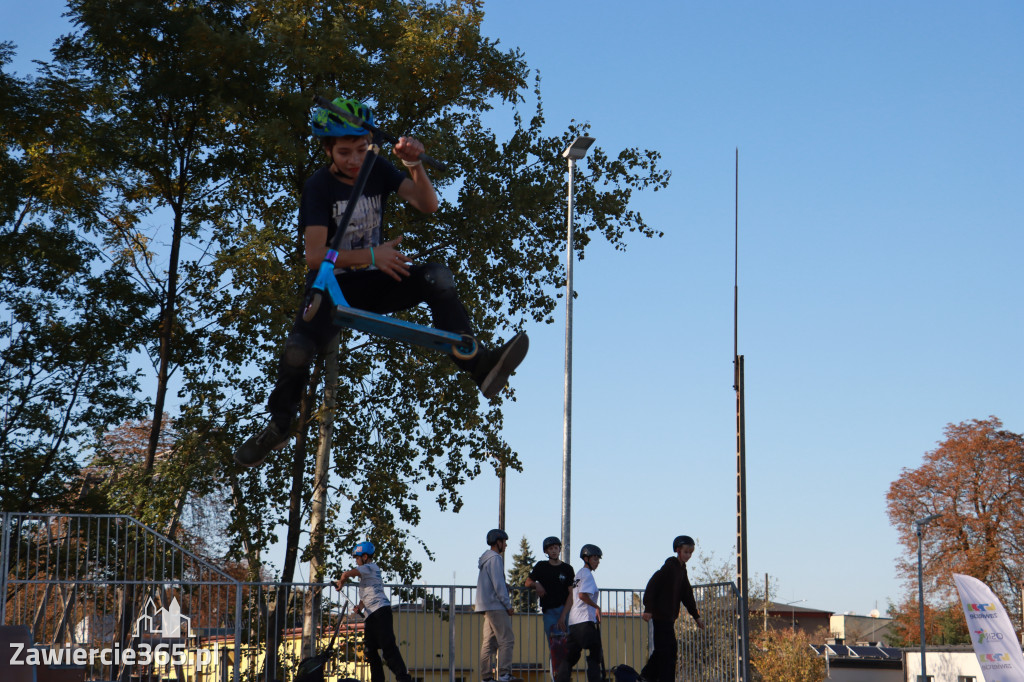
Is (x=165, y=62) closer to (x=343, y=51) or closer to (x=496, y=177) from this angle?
(x=343, y=51)

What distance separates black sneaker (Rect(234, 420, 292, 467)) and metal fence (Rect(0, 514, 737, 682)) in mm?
6113

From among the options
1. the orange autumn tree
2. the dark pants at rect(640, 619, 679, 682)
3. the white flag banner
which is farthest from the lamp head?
the orange autumn tree

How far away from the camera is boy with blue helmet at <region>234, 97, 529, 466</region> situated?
542 centimetres

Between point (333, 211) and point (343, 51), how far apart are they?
533 inches

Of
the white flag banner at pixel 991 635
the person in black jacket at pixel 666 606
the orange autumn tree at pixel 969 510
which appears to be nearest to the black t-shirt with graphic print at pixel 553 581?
the person in black jacket at pixel 666 606

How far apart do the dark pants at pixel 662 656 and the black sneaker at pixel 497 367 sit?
6.23m

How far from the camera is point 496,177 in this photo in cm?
2039

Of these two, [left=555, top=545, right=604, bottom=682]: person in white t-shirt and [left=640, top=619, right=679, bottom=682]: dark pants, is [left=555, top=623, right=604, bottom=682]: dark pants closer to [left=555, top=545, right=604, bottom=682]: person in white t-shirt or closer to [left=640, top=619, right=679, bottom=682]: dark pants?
[left=555, top=545, right=604, bottom=682]: person in white t-shirt

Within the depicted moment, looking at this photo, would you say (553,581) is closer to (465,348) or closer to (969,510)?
(465,348)

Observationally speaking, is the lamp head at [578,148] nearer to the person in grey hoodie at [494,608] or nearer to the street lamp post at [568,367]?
the street lamp post at [568,367]

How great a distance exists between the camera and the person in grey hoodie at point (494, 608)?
11.5 metres

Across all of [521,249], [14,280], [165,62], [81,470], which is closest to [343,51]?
[165,62]

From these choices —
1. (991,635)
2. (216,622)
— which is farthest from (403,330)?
(991,635)

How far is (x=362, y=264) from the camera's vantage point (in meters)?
5.36
